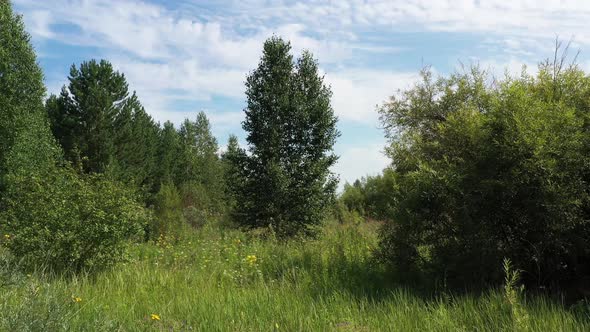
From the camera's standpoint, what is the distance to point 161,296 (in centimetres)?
604

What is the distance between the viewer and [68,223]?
7172 mm

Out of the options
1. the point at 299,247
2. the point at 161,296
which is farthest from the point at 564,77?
the point at 161,296

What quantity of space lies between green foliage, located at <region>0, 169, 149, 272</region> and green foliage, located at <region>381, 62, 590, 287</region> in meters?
4.22

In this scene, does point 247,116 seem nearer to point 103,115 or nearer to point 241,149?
point 241,149

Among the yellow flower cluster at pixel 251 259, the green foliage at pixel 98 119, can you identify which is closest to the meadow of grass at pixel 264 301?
the yellow flower cluster at pixel 251 259

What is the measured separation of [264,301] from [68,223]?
11.8 feet

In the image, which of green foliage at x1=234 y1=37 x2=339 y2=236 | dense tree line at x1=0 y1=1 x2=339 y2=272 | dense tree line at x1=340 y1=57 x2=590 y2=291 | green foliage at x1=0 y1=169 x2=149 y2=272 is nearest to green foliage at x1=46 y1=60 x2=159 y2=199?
dense tree line at x1=0 y1=1 x2=339 y2=272

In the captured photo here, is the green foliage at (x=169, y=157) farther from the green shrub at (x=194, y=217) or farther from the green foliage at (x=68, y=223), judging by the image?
the green foliage at (x=68, y=223)

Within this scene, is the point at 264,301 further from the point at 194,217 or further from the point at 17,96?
the point at 194,217

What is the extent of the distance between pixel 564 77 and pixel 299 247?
4.96 metres

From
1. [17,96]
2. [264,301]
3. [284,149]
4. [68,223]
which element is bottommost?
→ [264,301]

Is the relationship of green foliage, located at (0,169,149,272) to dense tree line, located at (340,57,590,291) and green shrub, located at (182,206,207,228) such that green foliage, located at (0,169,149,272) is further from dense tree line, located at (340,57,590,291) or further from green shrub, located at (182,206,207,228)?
green shrub, located at (182,206,207,228)

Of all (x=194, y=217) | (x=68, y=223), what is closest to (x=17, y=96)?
(x=194, y=217)

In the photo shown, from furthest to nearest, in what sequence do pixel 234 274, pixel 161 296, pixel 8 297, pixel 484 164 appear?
pixel 234 274
pixel 161 296
pixel 484 164
pixel 8 297
